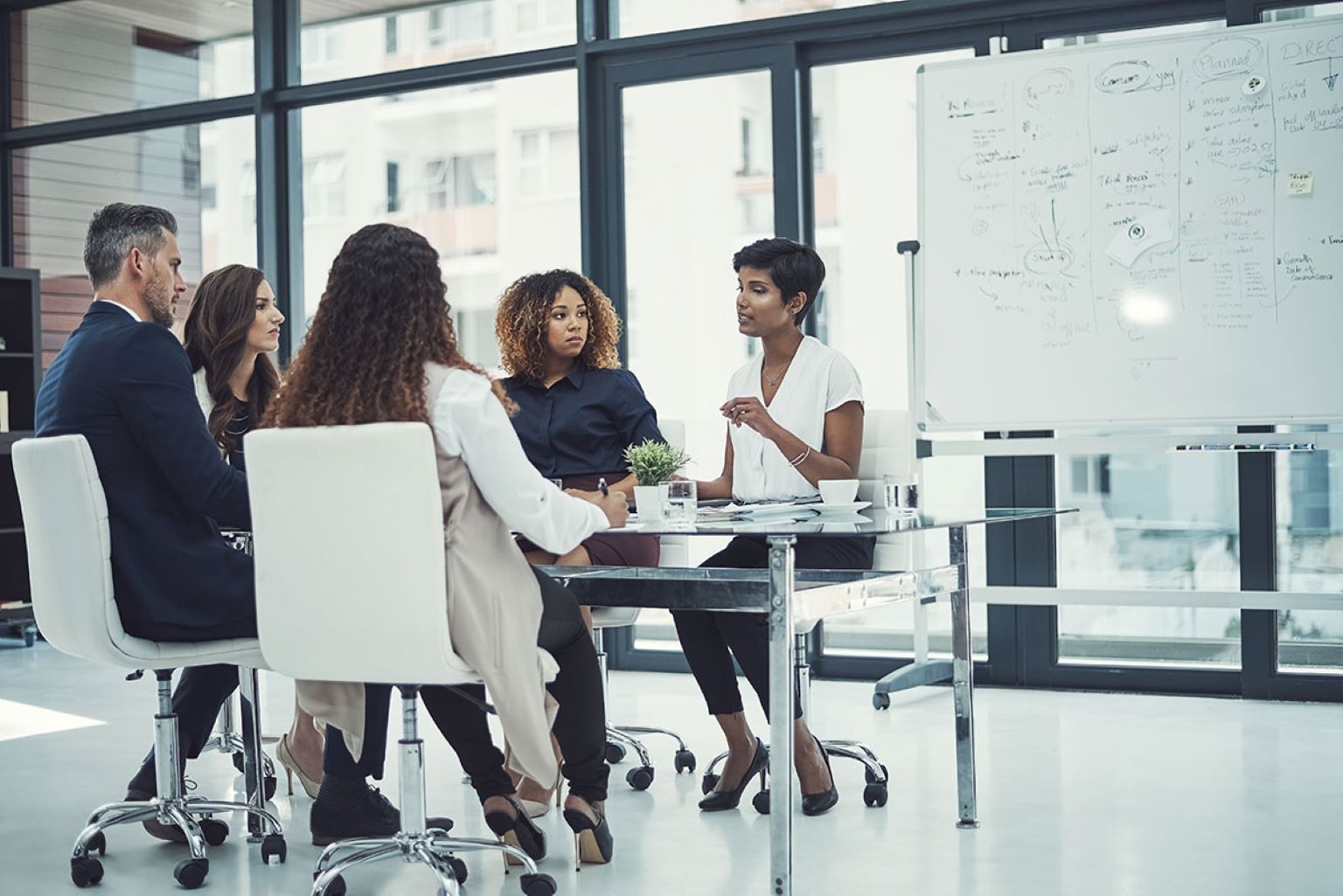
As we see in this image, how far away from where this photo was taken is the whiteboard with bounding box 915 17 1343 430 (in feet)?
13.3

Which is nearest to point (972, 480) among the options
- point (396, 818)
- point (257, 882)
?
point (396, 818)

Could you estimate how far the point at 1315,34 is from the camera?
403cm

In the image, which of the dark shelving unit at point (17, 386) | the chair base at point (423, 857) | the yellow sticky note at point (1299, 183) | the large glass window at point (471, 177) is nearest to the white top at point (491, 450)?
the chair base at point (423, 857)

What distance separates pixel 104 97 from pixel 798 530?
5237mm

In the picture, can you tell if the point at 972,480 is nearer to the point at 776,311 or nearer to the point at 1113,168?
the point at 1113,168

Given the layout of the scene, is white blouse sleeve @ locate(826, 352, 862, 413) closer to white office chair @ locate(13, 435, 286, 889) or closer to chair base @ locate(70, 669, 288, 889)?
white office chair @ locate(13, 435, 286, 889)

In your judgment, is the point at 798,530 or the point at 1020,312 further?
the point at 1020,312

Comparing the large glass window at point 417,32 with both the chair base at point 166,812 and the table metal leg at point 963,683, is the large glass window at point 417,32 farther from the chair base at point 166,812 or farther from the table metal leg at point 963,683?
the chair base at point 166,812

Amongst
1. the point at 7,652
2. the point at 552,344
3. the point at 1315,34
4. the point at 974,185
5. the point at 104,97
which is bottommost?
the point at 7,652

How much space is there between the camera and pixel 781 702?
2475 millimetres

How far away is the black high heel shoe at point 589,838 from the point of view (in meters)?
2.83

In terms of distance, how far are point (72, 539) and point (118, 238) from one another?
670mm

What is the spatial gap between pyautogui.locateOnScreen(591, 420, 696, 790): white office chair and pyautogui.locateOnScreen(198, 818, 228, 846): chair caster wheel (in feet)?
2.88

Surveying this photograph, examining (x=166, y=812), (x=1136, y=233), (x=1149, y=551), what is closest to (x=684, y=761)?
(x=166, y=812)
